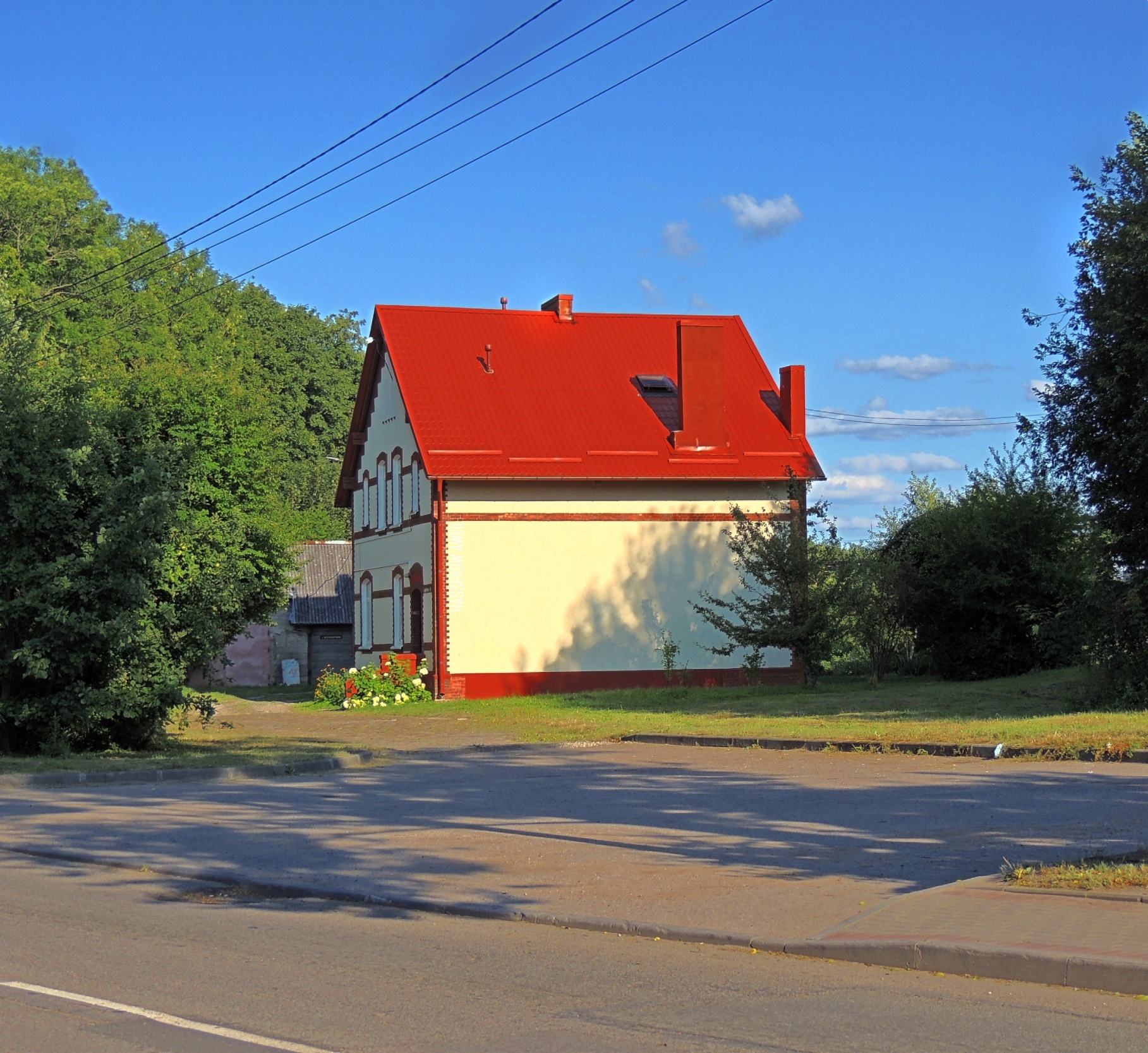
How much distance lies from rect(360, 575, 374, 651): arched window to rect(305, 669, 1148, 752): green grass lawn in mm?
7044

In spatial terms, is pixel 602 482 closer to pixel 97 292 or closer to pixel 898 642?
pixel 898 642

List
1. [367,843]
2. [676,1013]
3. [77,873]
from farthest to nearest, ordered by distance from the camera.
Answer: [367,843]
[77,873]
[676,1013]

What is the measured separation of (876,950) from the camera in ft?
26.3

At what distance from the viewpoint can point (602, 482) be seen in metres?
39.6

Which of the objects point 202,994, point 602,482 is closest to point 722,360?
point 602,482

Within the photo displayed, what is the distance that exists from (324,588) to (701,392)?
2504 cm

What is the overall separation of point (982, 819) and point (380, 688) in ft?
83.7

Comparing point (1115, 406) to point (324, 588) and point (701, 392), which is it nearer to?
point (701, 392)

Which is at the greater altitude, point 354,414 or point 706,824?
point 354,414

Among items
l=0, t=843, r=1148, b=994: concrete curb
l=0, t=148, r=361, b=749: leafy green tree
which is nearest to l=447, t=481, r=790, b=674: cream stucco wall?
l=0, t=148, r=361, b=749: leafy green tree

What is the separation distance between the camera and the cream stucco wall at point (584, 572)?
38.8 m

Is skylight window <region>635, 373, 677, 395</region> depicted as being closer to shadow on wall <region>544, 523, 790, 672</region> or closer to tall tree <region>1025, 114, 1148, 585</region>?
shadow on wall <region>544, 523, 790, 672</region>

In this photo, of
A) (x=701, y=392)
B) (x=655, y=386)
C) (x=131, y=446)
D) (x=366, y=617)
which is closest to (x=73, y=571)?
(x=131, y=446)

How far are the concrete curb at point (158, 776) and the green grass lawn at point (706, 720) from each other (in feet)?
1.49
